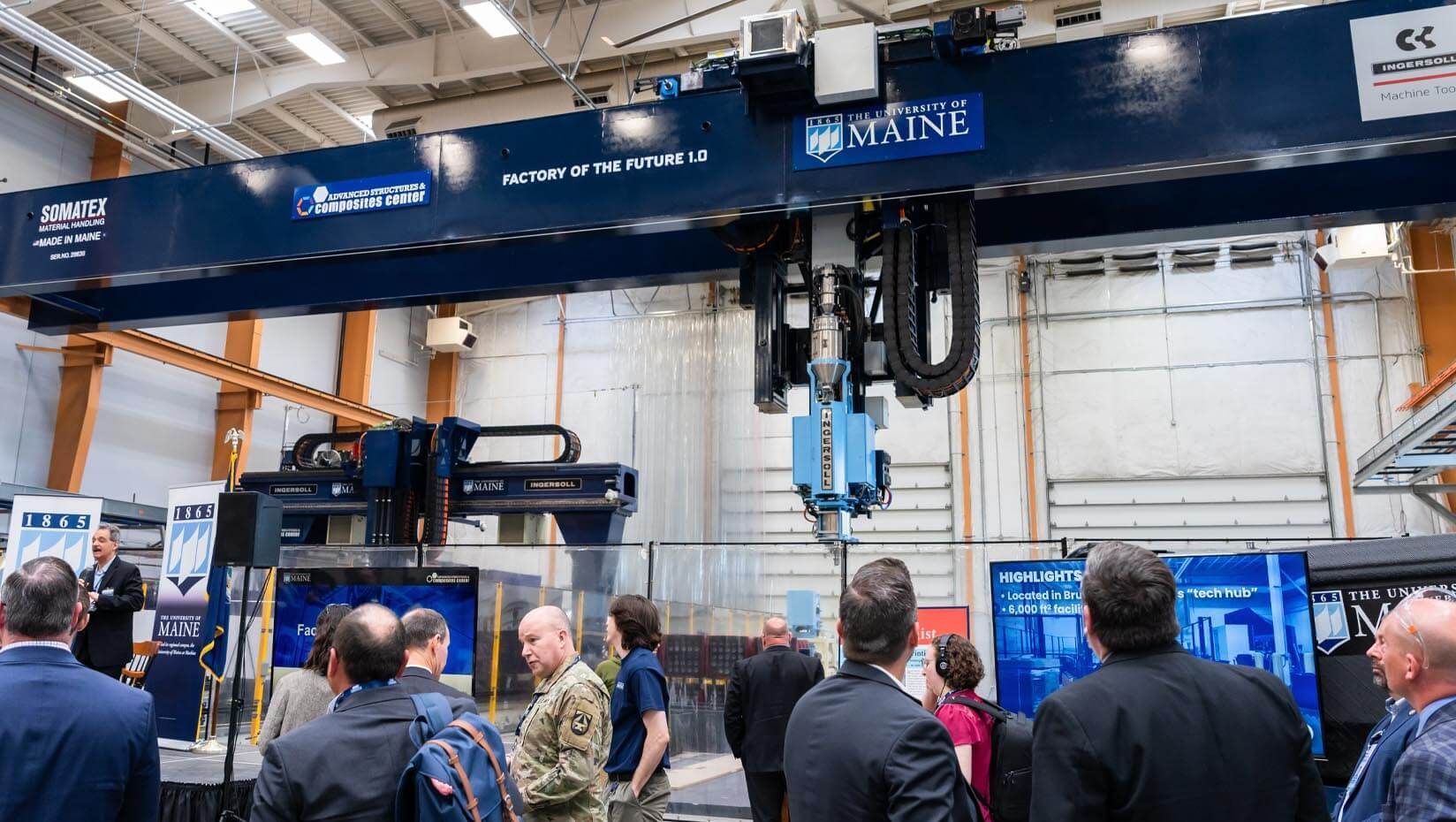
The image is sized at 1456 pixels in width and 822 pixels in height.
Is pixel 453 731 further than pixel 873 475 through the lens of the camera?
No

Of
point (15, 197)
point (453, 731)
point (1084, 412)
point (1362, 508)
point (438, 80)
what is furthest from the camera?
Answer: point (1084, 412)

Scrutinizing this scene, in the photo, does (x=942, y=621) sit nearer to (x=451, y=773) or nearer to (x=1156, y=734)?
(x=451, y=773)

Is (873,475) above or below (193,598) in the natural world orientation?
above

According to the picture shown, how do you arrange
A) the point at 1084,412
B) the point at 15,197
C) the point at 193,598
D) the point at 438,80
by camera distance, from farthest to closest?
the point at 1084,412, the point at 438,80, the point at 193,598, the point at 15,197

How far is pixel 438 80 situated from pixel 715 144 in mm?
10328

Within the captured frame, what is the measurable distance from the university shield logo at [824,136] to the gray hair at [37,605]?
3.78 m

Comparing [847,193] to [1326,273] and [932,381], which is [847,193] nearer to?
[932,381]

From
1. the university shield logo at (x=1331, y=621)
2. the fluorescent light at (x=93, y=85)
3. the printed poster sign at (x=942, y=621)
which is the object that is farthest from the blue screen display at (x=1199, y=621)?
the fluorescent light at (x=93, y=85)

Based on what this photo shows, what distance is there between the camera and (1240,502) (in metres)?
16.5

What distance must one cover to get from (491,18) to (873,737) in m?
11.6

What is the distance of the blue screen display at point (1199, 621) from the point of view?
5.62 m

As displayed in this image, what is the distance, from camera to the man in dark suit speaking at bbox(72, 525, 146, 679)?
677 centimetres

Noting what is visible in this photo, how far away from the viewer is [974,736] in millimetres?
4246

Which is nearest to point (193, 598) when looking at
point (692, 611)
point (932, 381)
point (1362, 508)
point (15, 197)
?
point (15, 197)
